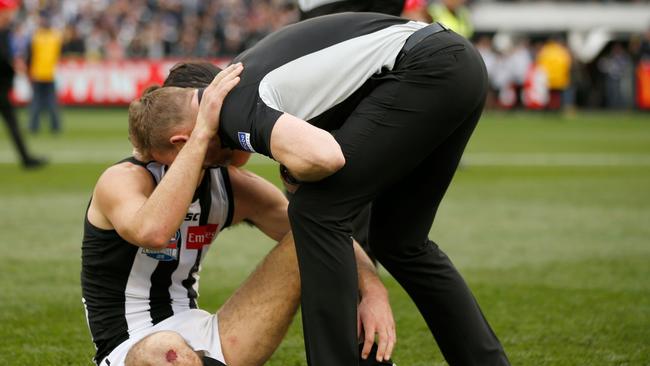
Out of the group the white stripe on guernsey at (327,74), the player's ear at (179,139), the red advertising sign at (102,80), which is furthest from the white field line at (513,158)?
the red advertising sign at (102,80)

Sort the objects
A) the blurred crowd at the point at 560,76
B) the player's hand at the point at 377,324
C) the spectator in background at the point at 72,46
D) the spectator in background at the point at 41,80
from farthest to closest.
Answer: the blurred crowd at the point at 560,76, the spectator in background at the point at 72,46, the spectator in background at the point at 41,80, the player's hand at the point at 377,324

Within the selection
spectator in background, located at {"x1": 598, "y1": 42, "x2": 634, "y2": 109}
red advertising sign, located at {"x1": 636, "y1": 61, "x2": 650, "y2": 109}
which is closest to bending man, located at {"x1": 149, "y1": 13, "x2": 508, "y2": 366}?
red advertising sign, located at {"x1": 636, "y1": 61, "x2": 650, "y2": 109}

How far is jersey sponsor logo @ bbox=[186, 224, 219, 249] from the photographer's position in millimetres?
3715

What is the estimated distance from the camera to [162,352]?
335 cm

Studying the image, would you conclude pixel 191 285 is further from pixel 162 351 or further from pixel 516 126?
pixel 516 126

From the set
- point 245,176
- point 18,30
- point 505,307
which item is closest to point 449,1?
point 505,307

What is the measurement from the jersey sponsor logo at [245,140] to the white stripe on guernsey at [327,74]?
126 mm

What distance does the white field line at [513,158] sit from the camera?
14500mm

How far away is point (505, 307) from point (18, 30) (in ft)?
73.7

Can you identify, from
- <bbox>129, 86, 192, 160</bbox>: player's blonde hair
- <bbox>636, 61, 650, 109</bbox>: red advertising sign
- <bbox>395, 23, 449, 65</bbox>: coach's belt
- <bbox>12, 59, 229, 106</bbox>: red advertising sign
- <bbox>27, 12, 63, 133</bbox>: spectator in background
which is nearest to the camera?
<bbox>395, 23, 449, 65</bbox>: coach's belt

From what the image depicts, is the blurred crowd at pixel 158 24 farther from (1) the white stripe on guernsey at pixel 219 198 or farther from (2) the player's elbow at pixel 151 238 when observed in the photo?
(2) the player's elbow at pixel 151 238

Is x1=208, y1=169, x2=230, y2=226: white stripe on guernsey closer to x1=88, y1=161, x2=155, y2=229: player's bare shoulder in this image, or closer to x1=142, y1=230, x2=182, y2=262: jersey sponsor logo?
x1=142, y1=230, x2=182, y2=262: jersey sponsor logo

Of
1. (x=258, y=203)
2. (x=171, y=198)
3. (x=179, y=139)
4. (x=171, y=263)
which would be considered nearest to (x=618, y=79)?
(x=258, y=203)

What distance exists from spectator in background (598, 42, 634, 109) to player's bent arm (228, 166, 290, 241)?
27782 millimetres
